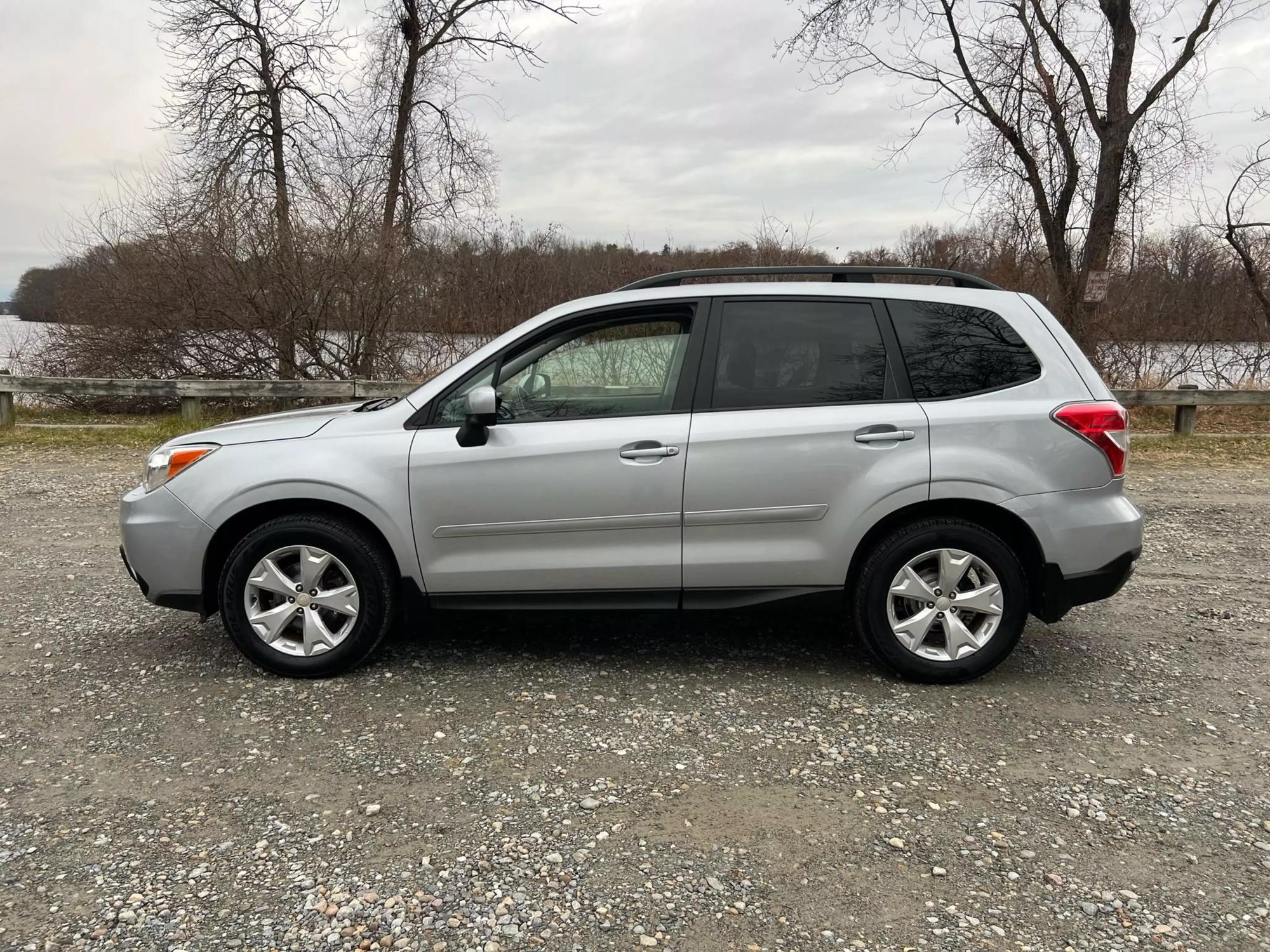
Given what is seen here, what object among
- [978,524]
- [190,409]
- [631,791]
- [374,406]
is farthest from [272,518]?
[190,409]

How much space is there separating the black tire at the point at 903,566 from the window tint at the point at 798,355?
67 centimetres

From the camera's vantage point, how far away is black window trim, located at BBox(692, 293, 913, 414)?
3826 millimetres

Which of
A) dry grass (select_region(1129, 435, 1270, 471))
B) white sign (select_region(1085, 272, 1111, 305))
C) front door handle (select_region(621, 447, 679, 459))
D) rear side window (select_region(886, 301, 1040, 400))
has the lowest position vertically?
dry grass (select_region(1129, 435, 1270, 471))

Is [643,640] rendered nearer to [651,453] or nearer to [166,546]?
[651,453]

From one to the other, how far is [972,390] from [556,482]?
74.6 inches

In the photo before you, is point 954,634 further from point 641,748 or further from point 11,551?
point 11,551

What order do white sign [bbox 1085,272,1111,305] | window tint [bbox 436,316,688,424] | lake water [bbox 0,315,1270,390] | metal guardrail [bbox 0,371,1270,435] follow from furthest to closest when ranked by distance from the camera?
lake water [bbox 0,315,1270,390], white sign [bbox 1085,272,1111,305], metal guardrail [bbox 0,371,1270,435], window tint [bbox 436,316,688,424]

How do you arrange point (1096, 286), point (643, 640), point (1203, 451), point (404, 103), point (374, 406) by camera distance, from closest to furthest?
point (374, 406)
point (643, 640)
point (1203, 451)
point (1096, 286)
point (404, 103)

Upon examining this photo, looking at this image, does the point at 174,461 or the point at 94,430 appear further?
the point at 94,430

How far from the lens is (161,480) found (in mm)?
3912

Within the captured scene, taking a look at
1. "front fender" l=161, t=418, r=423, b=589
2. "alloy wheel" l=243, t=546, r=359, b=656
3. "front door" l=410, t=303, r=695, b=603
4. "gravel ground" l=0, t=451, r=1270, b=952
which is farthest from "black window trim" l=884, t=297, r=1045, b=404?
"alloy wheel" l=243, t=546, r=359, b=656

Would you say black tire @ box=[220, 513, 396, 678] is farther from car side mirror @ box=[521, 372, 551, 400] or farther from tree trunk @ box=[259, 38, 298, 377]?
tree trunk @ box=[259, 38, 298, 377]

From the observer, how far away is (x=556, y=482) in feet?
12.4

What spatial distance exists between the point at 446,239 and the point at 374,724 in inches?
489
